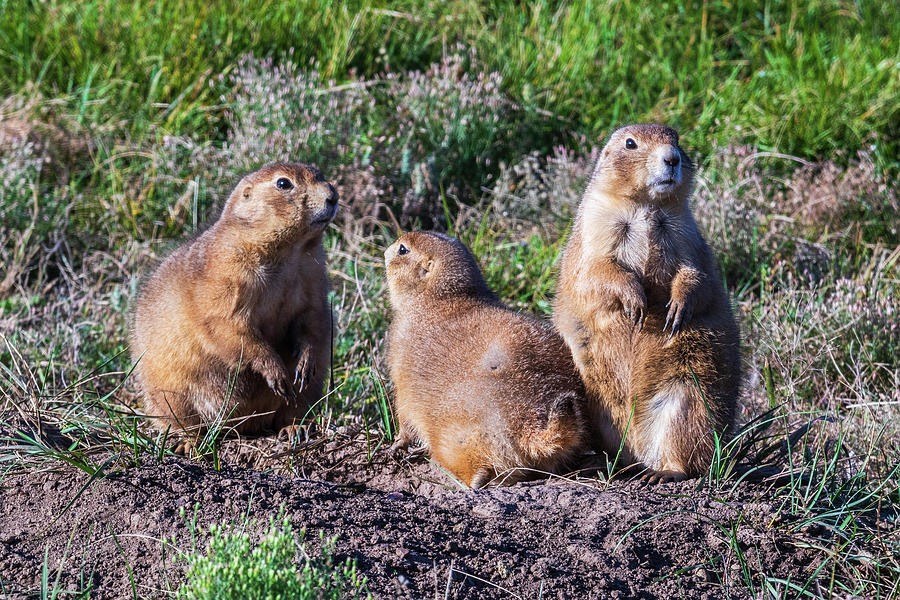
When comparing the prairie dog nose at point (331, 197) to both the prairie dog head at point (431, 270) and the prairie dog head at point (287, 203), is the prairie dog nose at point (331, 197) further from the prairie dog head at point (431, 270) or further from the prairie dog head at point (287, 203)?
the prairie dog head at point (431, 270)

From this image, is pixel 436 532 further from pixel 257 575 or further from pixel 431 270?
pixel 431 270

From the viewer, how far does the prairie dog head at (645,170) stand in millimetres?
4559

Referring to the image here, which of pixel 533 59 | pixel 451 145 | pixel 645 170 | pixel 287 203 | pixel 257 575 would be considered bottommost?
pixel 451 145

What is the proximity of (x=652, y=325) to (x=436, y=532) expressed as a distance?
1438 mm

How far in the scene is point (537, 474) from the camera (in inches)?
177

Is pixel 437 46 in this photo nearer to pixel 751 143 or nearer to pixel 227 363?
pixel 751 143

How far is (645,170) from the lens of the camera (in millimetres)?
4594

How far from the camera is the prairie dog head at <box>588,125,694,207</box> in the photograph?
4.56 meters

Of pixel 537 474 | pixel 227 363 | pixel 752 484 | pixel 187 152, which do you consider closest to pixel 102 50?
pixel 187 152

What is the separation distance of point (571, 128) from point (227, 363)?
427 centimetres

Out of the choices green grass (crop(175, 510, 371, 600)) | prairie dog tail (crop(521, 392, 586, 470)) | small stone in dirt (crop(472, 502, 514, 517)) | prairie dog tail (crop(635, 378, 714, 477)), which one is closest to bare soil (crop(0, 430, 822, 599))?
small stone in dirt (crop(472, 502, 514, 517))

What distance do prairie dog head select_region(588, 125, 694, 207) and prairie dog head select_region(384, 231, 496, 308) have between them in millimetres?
670

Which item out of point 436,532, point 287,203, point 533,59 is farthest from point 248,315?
point 533,59

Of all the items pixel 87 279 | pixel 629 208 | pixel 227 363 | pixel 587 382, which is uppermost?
pixel 629 208
